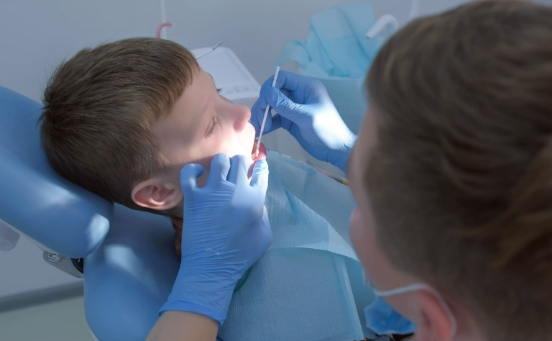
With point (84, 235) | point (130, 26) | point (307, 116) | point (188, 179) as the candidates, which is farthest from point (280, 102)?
point (130, 26)

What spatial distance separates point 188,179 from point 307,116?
42cm

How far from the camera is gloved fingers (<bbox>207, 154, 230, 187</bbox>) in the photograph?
1068 millimetres

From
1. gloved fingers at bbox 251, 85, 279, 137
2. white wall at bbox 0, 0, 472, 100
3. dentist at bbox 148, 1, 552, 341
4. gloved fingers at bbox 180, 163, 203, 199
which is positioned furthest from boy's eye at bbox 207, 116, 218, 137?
white wall at bbox 0, 0, 472, 100

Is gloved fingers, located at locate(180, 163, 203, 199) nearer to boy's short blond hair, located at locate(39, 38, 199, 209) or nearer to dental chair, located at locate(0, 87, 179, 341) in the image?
boy's short blond hair, located at locate(39, 38, 199, 209)

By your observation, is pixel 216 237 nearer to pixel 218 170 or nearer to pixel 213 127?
pixel 218 170

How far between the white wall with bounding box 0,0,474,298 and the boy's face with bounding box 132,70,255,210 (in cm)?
74

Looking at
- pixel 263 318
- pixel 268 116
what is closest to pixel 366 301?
pixel 263 318

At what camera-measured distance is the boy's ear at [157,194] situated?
3.60 feet

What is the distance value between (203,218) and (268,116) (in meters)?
0.43

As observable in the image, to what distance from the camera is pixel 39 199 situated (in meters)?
0.92

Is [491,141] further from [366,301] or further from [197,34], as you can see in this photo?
[197,34]

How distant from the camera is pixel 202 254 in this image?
104 centimetres

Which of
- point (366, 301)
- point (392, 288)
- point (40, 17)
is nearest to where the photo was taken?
point (392, 288)

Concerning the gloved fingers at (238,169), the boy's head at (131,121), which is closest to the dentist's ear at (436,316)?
the gloved fingers at (238,169)
